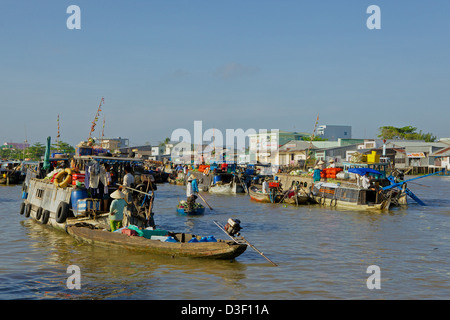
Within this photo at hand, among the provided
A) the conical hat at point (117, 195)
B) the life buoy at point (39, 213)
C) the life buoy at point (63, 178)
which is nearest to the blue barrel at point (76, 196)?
the life buoy at point (63, 178)

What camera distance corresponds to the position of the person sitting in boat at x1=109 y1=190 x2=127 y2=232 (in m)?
13.7

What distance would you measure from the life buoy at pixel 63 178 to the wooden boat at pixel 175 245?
3550mm

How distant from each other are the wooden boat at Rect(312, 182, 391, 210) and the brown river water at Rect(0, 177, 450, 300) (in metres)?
5.17

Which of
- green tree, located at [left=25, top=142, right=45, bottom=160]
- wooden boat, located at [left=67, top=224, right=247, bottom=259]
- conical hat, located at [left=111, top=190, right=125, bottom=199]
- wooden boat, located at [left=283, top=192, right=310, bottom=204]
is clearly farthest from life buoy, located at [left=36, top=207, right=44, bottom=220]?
green tree, located at [left=25, top=142, right=45, bottom=160]

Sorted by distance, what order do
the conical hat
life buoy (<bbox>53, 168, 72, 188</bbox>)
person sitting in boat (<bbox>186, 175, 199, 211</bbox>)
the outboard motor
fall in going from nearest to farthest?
the outboard motor, the conical hat, life buoy (<bbox>53, 168, 72, 188</bbox>), person sitting in boat (<bbox>186, 175, 199, 211</bbox>)

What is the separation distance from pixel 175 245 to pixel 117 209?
9.37ft

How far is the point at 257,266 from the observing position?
12.1 m

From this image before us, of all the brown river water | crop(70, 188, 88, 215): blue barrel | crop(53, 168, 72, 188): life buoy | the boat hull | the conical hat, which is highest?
crop(53, 168, 72, 188): life buoy

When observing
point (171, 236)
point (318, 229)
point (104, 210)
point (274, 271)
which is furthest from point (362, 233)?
point (104, 210)

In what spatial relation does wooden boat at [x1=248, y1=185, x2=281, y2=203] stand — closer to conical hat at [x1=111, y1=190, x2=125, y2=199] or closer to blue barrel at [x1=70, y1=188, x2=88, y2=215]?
blue barrel at [x1=70, y1=188, x2=88, y2=215]

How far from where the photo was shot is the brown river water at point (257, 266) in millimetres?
10047

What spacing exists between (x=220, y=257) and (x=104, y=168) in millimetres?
6231

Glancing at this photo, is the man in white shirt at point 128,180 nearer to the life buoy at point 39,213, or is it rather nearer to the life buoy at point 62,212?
the life buoy at point 62,212
